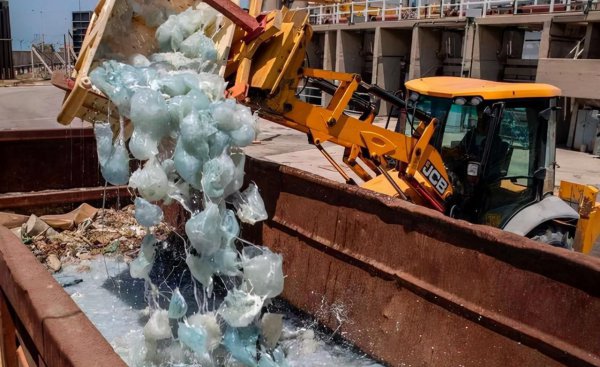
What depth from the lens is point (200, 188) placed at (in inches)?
137

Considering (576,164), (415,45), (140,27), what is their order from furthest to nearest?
1. (415,45)
2. (576,164)
3. (140,27)

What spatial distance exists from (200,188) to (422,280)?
4.82 feet

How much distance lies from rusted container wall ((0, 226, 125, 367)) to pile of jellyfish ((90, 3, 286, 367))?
3.31 feet

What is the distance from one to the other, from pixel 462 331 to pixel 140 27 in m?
2.99

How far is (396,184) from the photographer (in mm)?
4414

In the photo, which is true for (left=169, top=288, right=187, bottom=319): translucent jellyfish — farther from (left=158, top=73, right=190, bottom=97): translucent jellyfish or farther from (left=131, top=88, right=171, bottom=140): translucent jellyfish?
(left=158, top=73, right=190, bottom=97): translucent jellyfish

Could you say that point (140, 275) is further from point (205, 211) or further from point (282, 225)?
point (282, 225)

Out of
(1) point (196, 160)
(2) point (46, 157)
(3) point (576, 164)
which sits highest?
(1) point (196, 160)

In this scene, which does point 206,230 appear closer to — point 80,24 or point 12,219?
point 12,219

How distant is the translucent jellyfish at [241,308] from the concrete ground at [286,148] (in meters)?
4.32

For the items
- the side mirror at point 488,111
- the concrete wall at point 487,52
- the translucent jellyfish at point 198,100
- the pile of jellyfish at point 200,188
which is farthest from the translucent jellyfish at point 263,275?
the concrete wall at point 487,52

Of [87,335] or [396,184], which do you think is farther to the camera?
[396,184]

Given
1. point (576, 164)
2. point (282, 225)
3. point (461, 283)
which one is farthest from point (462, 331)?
point (576, 164)

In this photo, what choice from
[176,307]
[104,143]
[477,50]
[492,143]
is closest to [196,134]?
[104,143]
